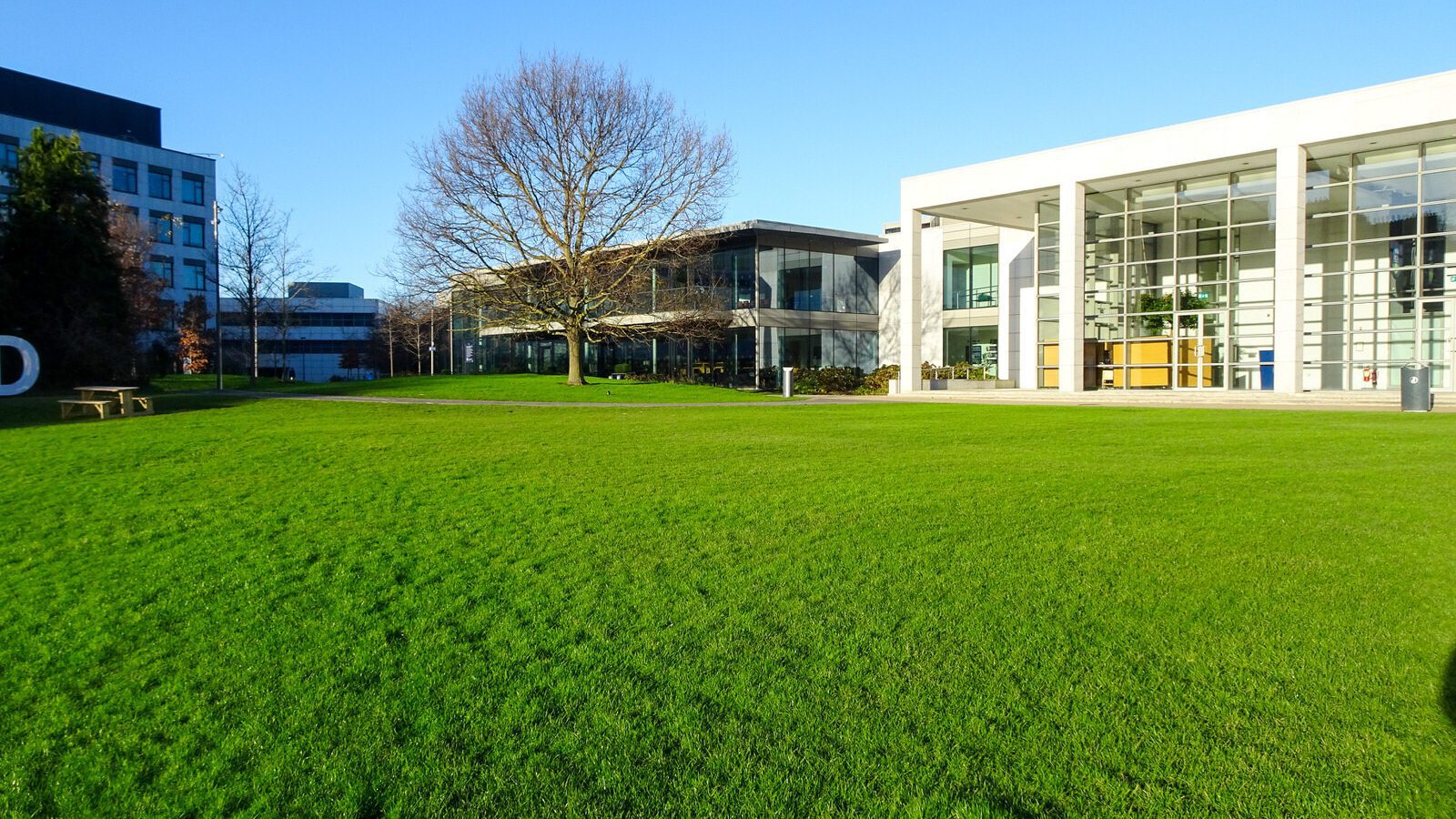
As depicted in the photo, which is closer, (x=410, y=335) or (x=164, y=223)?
(x=164, y=223)

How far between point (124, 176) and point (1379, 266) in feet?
264

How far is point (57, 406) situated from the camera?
23094 mm

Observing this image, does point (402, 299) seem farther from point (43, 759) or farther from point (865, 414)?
point (43, 759)

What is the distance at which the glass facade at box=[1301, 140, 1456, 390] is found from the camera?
27.5 meters

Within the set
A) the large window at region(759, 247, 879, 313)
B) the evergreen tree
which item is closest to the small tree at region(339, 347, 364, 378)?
the large window at region(759, 247, 879, 313)

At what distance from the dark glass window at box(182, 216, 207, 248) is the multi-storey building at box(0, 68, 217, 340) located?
7 centimetres

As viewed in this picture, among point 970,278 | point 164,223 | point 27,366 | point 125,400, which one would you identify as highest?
point 164,223

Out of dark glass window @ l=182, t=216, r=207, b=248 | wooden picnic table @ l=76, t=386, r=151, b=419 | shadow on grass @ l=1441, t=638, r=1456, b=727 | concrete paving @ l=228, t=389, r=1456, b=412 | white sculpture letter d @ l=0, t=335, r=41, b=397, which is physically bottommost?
Answer: shadow on grass @ l=1441, t=638, r=1456, b=727

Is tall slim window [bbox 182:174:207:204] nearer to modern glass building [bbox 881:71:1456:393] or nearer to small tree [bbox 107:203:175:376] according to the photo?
small tree [bbox 107:203:175:376]

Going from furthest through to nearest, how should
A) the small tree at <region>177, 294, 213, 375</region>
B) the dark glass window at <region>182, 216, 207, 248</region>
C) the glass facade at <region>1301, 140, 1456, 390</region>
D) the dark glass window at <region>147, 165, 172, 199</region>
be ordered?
the dark glass window at <region>182, 216, 207, 248</region>
the dark glass window at <region>147, 165, 172, 199</region>
the small tree at <region>177, 294, 213, 375</region>
the glass facade at <region>1301, 140, 1456, 390</region>

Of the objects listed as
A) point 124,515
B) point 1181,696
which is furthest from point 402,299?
point 1181,696

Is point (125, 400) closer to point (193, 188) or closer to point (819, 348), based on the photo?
point (819, 348)

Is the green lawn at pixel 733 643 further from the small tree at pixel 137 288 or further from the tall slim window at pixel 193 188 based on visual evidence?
the tall slim window at pixel 193 188

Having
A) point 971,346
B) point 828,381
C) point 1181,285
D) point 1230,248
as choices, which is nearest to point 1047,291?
point 1181,285
